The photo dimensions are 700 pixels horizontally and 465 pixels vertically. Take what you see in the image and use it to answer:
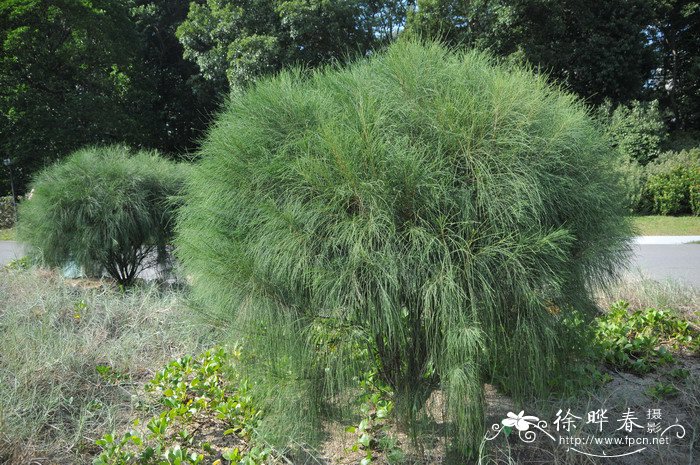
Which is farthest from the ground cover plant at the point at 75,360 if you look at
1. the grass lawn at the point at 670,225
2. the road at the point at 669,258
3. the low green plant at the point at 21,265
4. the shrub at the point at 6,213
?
the shrub at the point at 6,213

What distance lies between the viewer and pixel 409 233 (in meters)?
2.69

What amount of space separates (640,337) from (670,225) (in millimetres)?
15183

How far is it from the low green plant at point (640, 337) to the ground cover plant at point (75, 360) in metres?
3.08

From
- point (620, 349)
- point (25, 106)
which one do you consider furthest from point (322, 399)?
point (25, 106)

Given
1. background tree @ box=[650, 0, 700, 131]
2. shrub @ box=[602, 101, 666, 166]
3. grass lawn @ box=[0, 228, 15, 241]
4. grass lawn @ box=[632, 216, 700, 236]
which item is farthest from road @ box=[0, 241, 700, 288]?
background tree @ box=[650, 0, 700, 131]

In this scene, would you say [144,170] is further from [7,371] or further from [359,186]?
[359,186]

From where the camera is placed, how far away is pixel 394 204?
272 centimetres

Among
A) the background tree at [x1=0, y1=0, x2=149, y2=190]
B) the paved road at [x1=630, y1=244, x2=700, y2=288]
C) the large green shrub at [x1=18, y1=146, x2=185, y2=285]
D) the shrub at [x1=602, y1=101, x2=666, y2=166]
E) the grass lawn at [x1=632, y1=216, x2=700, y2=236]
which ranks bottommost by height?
the paved road at [x1=630, y1=244, x2=700, y2=288]

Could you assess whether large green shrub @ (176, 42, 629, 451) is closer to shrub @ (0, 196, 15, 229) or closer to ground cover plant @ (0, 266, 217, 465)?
ground cover plant @ (0, 266, 217, 465)

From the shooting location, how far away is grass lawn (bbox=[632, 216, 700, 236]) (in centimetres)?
1681

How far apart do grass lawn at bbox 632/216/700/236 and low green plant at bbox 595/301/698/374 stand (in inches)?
487

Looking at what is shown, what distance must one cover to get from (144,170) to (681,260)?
10825mm

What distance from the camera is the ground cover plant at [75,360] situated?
11.1 ft

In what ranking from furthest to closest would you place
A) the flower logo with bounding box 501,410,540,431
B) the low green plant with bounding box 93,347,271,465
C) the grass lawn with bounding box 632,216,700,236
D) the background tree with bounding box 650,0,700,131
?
the background tree with bounding box 650,0,700,131 < the grass lawn with bounding box 632,216,700,236 < the low green plant with bounding box 93,347,271,465 < the flower logo with bounding box 501,410,540,431
